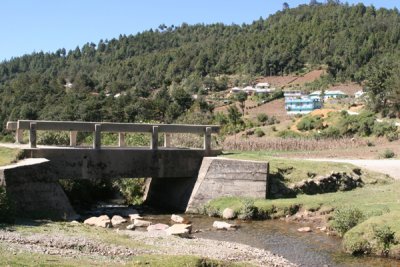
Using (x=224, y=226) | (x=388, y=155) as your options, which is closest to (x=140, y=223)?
(x=224, y=226)

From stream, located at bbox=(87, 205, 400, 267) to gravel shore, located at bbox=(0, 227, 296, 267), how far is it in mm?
1413

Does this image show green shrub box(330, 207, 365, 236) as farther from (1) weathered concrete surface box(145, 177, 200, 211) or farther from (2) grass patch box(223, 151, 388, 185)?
(1) weathered concrete surface box(145, 177, 200, 211)

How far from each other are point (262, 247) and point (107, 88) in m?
155

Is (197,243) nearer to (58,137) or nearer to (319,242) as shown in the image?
(319,242)

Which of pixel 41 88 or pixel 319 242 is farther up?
pixel 41 88

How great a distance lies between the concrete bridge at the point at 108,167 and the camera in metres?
24.0

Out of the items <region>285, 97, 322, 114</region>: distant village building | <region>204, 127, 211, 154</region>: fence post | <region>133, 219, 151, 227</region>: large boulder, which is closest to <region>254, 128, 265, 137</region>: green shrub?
<region>285, 97, 322, 114</region>: distant village building

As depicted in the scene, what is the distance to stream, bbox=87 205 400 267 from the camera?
19.5m

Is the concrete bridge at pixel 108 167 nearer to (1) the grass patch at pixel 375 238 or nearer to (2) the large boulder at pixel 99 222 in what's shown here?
(2) the large boulder at pixel 99 222

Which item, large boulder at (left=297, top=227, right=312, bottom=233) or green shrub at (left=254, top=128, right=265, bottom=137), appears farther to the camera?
green shrub at (left=254, top=128, right=265, bottom=137)

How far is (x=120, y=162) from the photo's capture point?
2881cm

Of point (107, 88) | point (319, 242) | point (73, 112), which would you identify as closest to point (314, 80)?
point (107, 88)

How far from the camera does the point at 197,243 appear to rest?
2034cm

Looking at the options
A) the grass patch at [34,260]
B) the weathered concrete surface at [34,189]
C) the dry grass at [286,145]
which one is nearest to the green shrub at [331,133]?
the dry grass at [286,145]
